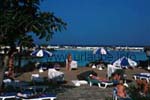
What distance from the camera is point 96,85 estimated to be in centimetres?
1973

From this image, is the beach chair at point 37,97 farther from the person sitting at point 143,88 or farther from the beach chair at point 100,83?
the beach chair at point 100,83

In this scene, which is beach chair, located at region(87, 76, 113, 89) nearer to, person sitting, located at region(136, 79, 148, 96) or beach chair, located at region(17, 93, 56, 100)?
person sitting, located at region(136, 79, 148, 96)

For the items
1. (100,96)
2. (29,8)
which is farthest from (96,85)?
(29,8)

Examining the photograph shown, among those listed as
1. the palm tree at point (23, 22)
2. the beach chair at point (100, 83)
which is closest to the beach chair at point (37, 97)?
the palm tree at point (23, 22)

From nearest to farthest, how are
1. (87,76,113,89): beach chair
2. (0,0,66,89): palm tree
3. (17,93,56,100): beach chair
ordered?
(0,0,66,89): palm tree < (17,93,56,100): beach chair < (87,76,113,89): beach chair

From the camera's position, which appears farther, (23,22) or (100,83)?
(100,83)

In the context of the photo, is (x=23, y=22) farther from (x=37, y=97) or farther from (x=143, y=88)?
(x=143, y=88)

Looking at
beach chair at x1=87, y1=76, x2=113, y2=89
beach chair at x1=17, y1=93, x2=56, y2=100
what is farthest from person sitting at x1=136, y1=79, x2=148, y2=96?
beach chair at x1=17, y1=93, x2=56, y2=100

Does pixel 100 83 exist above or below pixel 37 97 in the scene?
below

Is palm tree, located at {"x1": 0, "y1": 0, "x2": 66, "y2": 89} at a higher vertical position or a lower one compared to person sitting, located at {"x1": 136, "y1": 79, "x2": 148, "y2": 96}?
higher

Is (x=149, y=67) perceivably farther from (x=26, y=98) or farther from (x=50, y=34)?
(x=50, y=34)

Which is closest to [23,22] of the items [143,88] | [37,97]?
[37,97]

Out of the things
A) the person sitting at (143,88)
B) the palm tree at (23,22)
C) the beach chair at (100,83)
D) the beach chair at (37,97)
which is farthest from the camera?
the beach chair at (100,83)

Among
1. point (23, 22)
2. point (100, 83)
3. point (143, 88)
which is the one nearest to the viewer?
point (23, 22)
